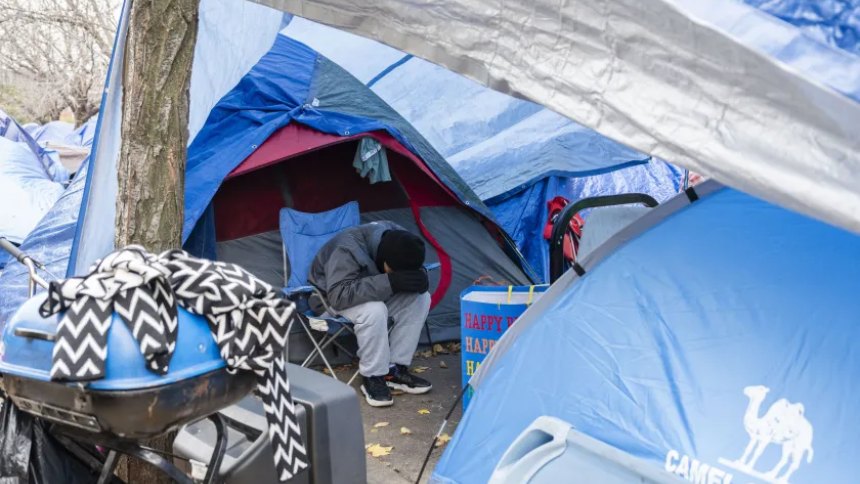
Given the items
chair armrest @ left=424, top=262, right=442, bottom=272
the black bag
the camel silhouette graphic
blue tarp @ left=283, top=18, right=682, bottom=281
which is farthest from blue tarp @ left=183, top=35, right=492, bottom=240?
the camel silhouette graphic

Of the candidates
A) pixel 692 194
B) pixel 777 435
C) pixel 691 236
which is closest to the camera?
pixel 777 435

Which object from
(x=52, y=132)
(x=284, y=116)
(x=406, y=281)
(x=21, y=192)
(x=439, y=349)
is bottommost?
(x=439, y=349)

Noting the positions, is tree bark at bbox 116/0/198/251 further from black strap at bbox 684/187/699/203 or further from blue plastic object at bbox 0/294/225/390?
black strap at bbox 684/187/699/203

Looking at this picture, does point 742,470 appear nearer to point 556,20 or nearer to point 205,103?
point 556,20

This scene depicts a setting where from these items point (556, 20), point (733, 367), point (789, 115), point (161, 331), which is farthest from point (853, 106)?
point (161, 331)

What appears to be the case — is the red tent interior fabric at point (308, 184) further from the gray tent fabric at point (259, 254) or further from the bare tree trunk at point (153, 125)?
the bare tree trunk at point (153, 125)

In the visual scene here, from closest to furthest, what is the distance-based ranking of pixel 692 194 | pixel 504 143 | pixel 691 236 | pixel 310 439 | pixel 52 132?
pixel 310 439 < pixel 691 236 < pixel 692 194 < pixel 504 143 < pixel 52 132

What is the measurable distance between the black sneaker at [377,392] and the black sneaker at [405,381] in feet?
0.54

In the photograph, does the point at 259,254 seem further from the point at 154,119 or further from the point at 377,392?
the point at 154,119

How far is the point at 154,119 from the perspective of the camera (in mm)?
3213

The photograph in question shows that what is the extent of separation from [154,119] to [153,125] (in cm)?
2

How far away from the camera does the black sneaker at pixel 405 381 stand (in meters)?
5.45

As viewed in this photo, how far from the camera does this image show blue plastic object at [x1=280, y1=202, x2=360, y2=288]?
584cm

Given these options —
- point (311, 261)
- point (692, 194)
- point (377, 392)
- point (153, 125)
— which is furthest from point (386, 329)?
point (692, 194)
